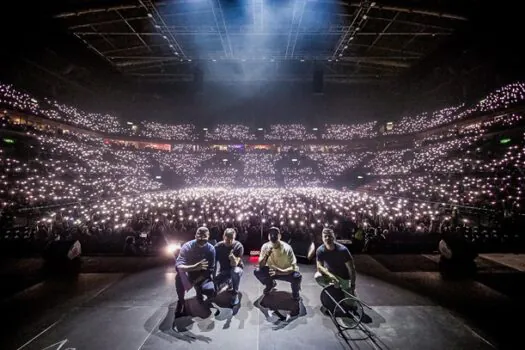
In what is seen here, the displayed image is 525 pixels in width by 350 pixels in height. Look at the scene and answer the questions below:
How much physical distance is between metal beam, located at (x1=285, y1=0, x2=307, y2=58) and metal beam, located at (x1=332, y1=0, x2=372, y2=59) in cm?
280

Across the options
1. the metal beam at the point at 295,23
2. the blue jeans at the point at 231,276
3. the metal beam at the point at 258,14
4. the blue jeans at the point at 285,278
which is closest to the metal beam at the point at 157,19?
the metal beam at the point at 258,14

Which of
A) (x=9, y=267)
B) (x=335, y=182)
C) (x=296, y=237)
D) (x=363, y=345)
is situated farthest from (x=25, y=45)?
(x=335, y=182)

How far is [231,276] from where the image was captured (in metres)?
5.28

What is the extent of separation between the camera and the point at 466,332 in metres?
4.30

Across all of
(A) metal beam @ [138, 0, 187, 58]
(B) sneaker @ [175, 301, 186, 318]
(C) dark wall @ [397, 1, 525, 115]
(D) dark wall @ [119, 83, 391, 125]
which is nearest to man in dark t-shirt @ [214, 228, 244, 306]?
(B) sneaker @ [175, 301, 186, 318]

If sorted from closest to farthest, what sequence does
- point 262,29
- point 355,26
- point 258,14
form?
1. point 258,14
2. point 355,26
3. point 262,29

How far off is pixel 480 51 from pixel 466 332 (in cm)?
2583

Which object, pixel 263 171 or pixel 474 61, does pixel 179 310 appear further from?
pixel 263 171

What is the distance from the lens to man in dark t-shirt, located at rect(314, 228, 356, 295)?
4.83 metres

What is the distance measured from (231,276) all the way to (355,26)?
53.2 feet

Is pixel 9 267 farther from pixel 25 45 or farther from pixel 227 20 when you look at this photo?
pixel 25 45

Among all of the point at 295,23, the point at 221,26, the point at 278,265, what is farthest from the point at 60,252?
the point at 295,23

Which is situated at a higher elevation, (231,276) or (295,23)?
(295,23)

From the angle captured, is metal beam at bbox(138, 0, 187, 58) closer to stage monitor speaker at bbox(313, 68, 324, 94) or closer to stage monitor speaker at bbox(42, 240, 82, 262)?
stage monitor speaker at bbox(313, 68, 324, 94)
